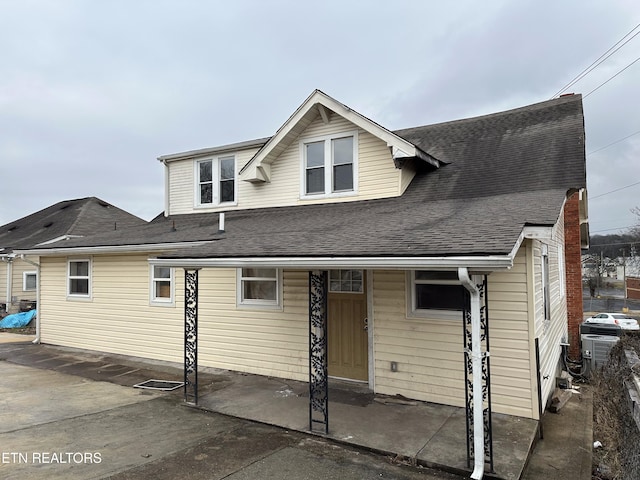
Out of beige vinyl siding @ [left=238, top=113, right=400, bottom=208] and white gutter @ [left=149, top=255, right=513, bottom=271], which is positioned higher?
beige vinyl siding @ [left=238, top=113, right=400, bottom=208]

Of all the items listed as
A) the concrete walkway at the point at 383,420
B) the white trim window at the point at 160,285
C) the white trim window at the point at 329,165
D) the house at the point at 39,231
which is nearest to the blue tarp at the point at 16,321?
the house at the point at 39,231

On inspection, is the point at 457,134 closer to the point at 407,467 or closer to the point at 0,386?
the point at 407,467

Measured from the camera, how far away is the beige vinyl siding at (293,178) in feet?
28.8

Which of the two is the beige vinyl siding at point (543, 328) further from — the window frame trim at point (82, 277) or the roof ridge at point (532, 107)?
the window frame trim at point (82, 277)

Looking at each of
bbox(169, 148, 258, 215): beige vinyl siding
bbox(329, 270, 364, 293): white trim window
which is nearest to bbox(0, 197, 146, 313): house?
bbox(169, 148, 258, 215): beige vinyl siding

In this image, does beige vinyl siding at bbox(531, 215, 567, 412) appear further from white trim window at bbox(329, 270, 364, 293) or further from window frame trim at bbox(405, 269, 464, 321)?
white trim window at bbox(329, 270, 364, 293)

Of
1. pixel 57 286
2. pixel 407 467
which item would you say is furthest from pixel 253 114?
pixel 407 467

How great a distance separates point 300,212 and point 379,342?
370 cm

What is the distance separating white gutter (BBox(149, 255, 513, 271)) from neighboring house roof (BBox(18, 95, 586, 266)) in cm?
6

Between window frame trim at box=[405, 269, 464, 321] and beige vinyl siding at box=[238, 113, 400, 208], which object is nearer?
window frame trim at box=[405, 269, 464, 321]

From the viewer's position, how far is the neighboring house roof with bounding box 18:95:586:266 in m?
4.92

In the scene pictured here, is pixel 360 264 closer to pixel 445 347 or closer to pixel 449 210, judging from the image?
pixel 445 347

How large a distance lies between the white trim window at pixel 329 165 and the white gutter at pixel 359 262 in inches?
158

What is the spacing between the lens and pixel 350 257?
4781mm
